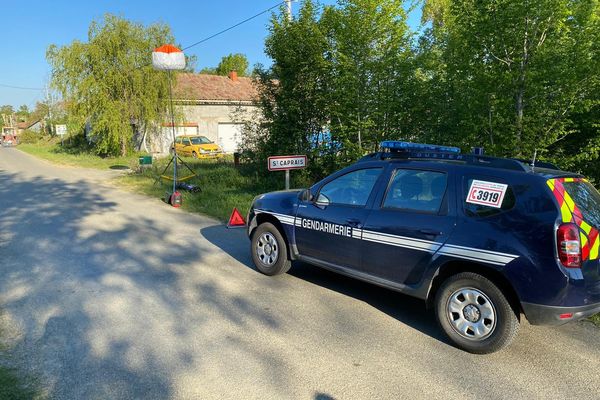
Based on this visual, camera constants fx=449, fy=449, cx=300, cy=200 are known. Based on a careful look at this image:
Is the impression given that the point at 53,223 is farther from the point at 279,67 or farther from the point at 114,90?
the point at 114,90

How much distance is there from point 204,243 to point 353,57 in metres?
5.42

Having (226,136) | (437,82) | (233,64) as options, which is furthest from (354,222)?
(233,64)

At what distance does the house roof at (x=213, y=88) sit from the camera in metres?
32.5

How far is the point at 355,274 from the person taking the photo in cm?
471

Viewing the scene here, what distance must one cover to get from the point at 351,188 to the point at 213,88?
33132 millimetres

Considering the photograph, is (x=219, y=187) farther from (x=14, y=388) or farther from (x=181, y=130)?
(x=181, y=130)

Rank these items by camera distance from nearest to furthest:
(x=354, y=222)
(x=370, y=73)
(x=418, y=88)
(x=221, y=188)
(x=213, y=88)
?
1. (x=354, y=222)
2. (x=418, y=88)
3. (x=370, y=73)
4. (x=221, y=188)
5. (x=213, y=88)

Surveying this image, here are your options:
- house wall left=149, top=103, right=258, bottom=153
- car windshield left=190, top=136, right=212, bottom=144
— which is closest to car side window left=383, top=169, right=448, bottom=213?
car windshield left=190, top=136, right=212, bottom=144

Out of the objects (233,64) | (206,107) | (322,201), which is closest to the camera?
(322,201)

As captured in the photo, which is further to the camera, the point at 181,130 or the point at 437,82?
the point at 181,130

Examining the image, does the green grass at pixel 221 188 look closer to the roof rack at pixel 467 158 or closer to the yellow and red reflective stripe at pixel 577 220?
the roof rack at pixel 467 158

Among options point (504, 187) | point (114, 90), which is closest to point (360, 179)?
point (504, 187)

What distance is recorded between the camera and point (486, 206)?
12.4 ft

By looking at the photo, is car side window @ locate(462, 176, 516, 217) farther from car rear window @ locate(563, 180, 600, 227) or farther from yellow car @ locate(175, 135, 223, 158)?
yellow car @ locate(175, 135, 223, 158)
